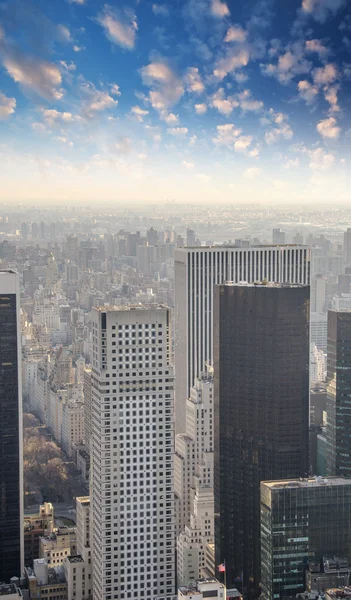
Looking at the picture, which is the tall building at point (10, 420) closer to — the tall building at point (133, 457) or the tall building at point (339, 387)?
the tall building at point (133, 457)

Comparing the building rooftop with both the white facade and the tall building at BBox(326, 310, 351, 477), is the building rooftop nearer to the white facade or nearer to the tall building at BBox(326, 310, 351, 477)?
the white facade

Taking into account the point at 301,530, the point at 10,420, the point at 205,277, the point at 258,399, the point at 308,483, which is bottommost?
the point at 301,530

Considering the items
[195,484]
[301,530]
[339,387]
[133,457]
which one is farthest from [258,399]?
[133,457]

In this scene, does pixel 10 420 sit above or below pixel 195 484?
above

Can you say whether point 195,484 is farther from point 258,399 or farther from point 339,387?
point 339,387

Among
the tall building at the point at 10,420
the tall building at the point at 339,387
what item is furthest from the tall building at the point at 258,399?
the tall building at the point at 10,420

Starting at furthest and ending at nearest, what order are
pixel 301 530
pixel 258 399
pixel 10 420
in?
pixel 258 399
pixel 10 420
pixel 301 530

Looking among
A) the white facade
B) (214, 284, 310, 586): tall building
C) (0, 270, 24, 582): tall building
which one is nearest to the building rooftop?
(214, 284, 310, 586): tall building

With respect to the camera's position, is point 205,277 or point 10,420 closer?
point 10,420
